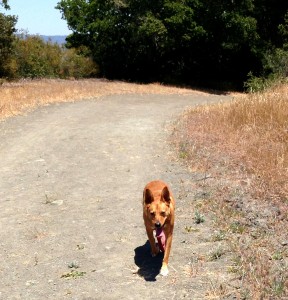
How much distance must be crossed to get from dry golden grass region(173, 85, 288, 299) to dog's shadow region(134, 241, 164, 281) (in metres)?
0.89

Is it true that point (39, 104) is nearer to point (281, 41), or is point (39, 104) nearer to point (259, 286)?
point (259, 286)

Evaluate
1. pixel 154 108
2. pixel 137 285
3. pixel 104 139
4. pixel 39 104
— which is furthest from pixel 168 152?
pixel 39 104

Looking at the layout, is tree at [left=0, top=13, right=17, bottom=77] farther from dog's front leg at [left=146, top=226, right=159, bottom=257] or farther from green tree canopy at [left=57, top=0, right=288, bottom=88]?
dog's front leg at [left=146, top=226, right=159, bottom=257]

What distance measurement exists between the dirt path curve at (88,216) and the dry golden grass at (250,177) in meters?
0.39

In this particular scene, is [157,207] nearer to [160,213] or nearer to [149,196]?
[160,213]

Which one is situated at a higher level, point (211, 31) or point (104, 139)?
point (211, 31)

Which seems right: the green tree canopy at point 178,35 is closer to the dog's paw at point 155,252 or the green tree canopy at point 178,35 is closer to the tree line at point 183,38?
the tree line at point 183,38

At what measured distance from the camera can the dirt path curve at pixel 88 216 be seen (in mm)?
4816

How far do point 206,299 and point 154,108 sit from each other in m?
14.4

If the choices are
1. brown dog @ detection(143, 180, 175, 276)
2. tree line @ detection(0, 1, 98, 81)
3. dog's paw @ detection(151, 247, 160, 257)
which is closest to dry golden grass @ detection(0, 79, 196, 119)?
tree line @ detection(0, 1, 98, 81)

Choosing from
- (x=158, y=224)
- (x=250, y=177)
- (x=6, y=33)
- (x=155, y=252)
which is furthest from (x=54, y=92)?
(x=158, y=224)

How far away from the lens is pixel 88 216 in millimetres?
6844

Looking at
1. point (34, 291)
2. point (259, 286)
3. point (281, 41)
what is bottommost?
point (34, 291)

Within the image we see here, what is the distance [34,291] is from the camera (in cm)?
484
